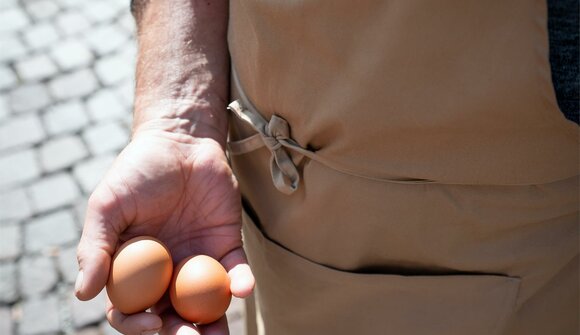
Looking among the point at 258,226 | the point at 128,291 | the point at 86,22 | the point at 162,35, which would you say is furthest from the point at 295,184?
the point at 86,22

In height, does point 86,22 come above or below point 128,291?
below

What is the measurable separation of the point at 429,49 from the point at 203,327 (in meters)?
→ 0.67

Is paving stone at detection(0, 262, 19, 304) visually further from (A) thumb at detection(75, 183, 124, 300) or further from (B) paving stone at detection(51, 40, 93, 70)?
A: (A) thumb at detection(75, 183, 124, 300)

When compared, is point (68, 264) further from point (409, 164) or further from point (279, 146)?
point (409, 164)

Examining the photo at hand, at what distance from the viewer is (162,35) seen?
1547 millimetres

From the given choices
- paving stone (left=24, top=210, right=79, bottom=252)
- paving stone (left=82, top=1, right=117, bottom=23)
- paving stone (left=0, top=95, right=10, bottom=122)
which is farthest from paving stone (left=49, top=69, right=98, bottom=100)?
paving stone (left=24, top=210, right=79, bottom=252)

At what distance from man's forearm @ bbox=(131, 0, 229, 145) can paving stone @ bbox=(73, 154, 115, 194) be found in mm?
1934

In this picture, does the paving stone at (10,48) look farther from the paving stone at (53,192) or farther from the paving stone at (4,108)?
the paving stone at (53,192)

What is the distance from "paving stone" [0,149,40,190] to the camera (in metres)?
3.43

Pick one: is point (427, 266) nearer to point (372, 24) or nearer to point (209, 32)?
point (372, 24)

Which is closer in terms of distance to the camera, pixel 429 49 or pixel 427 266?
pixel 429 49

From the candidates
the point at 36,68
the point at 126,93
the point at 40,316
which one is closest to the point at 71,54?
the point at 36,68

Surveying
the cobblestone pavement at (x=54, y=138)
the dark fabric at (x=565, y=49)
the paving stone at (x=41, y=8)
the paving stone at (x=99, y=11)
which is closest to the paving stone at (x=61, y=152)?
the cobblestone pavement at (x=54, y=138)

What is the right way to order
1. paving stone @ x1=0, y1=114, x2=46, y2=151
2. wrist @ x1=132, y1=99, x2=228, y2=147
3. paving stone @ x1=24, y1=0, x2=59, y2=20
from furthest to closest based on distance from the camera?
paving stone @ x1=24, y1=0, x2=59, y2=20 → paving stone @ x1=0, y1=114, x2=46, y2=151 → wrist @ x1=132, y1=99, x2=228, y2=147
